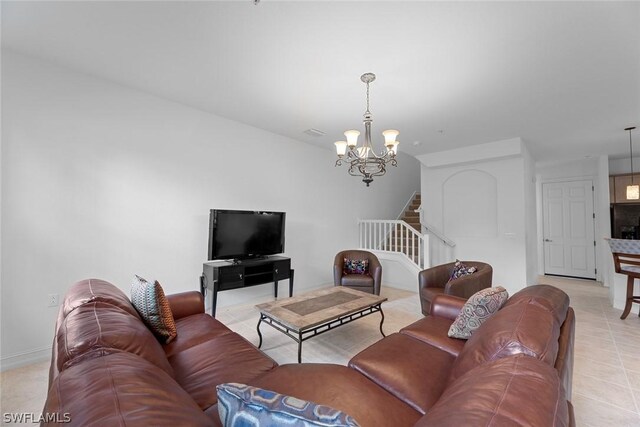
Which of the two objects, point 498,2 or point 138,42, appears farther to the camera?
point 138,42

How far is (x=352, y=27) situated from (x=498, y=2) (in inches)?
36.4

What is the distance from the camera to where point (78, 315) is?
1.18 meters

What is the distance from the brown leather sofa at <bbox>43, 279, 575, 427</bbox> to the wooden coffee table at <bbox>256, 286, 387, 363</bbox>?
0.47 m

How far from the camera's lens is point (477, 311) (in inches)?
67.2

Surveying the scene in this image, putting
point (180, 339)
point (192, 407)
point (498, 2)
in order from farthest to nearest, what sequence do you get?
point (180, 339) < point (498, 2) < point (192, 407)

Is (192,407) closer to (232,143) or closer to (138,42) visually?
(138,42)

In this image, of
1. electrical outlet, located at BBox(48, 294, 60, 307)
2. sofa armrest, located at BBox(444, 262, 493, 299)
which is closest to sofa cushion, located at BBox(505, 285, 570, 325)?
sofa armrest, located at BBox(444, 262, 493, 299)

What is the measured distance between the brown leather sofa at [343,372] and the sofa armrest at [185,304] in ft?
0.65

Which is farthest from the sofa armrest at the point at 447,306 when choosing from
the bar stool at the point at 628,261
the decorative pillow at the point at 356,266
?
the bar stool at the point at 628,261

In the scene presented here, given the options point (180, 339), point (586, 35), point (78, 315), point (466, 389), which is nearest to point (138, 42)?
point (78, 315)

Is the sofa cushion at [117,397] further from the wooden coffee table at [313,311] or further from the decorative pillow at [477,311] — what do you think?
the decorative pillow at [477,311]

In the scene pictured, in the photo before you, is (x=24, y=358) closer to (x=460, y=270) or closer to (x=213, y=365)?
(x=213, y=365)

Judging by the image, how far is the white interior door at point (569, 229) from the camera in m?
5.43

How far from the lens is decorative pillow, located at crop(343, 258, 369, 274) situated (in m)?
4.11
